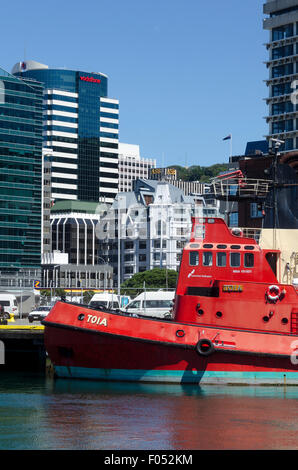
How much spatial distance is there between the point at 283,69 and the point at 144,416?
108 m

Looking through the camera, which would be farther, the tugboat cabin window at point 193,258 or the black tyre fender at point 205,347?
the tugboat cabin window at point 193,258

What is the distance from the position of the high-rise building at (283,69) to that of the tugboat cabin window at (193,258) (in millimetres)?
92441

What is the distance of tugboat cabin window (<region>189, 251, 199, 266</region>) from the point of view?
3969 centimetres

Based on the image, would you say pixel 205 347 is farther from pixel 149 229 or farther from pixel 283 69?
pixel 149 229

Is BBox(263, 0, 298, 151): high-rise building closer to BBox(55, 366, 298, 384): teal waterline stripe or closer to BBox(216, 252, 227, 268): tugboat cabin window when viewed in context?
BBox(216, 252, 227, 268): tugboat cabin window

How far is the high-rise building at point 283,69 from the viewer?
5143 inches

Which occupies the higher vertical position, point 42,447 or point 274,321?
point 274,321

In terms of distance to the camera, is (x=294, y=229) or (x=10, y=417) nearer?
(x=10, y=417)

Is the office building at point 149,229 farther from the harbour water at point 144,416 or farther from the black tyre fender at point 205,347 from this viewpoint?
the harbour water at point 144,416

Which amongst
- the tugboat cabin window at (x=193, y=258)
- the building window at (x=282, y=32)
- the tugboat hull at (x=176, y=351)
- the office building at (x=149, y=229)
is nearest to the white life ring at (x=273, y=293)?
the tugboat hull at (x=176, y=351)

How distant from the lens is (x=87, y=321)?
39312mm

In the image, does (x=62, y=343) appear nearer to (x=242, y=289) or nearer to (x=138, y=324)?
(x=138, y=324)
